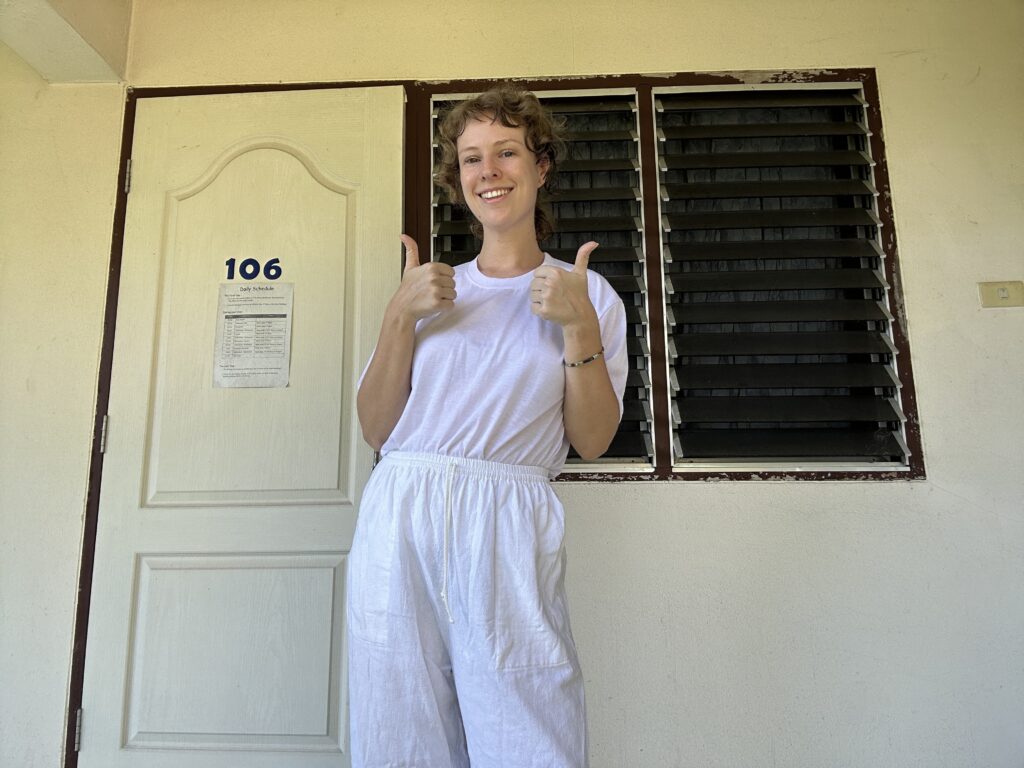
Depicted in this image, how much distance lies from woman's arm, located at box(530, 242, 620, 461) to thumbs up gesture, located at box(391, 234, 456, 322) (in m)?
0.16

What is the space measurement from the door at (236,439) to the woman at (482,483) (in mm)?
777

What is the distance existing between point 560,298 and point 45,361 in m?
1.84

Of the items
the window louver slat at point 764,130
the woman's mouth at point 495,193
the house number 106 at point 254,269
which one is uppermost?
the window louver slat at point 764,130

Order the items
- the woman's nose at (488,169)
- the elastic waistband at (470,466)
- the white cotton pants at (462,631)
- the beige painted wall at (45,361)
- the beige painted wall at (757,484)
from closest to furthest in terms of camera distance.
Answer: the white cotton pants at (462,631) → the elastic waistband at (470,466) → the woman's nose at (488,169) → the beige painted wall at (757,484) → the beige painted wall at (45,361)

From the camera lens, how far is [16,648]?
2.09m

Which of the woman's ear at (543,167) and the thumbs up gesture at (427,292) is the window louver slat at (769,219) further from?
the thumbs up gesture at (427,292)

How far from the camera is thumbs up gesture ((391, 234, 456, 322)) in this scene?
51.6 inches

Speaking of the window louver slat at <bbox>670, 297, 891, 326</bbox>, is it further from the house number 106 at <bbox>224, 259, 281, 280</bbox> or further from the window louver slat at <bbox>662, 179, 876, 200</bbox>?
the house number 106 at <bbox>224, 259, 281, 280</bbox>

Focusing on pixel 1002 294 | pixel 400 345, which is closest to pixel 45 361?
pixel 400 345

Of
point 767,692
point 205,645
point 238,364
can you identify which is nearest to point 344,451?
point 238,364

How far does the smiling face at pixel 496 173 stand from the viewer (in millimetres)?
1419

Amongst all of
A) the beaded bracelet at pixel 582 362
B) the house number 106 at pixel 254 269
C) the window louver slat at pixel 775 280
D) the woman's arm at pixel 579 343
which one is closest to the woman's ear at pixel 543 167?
the woman's arm at pixel 579 343

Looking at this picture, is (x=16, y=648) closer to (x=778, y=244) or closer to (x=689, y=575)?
(x=689, y=575)

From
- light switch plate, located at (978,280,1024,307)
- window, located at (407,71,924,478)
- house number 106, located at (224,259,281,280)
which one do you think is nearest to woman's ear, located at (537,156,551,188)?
window, located at (407,71,924,478)
